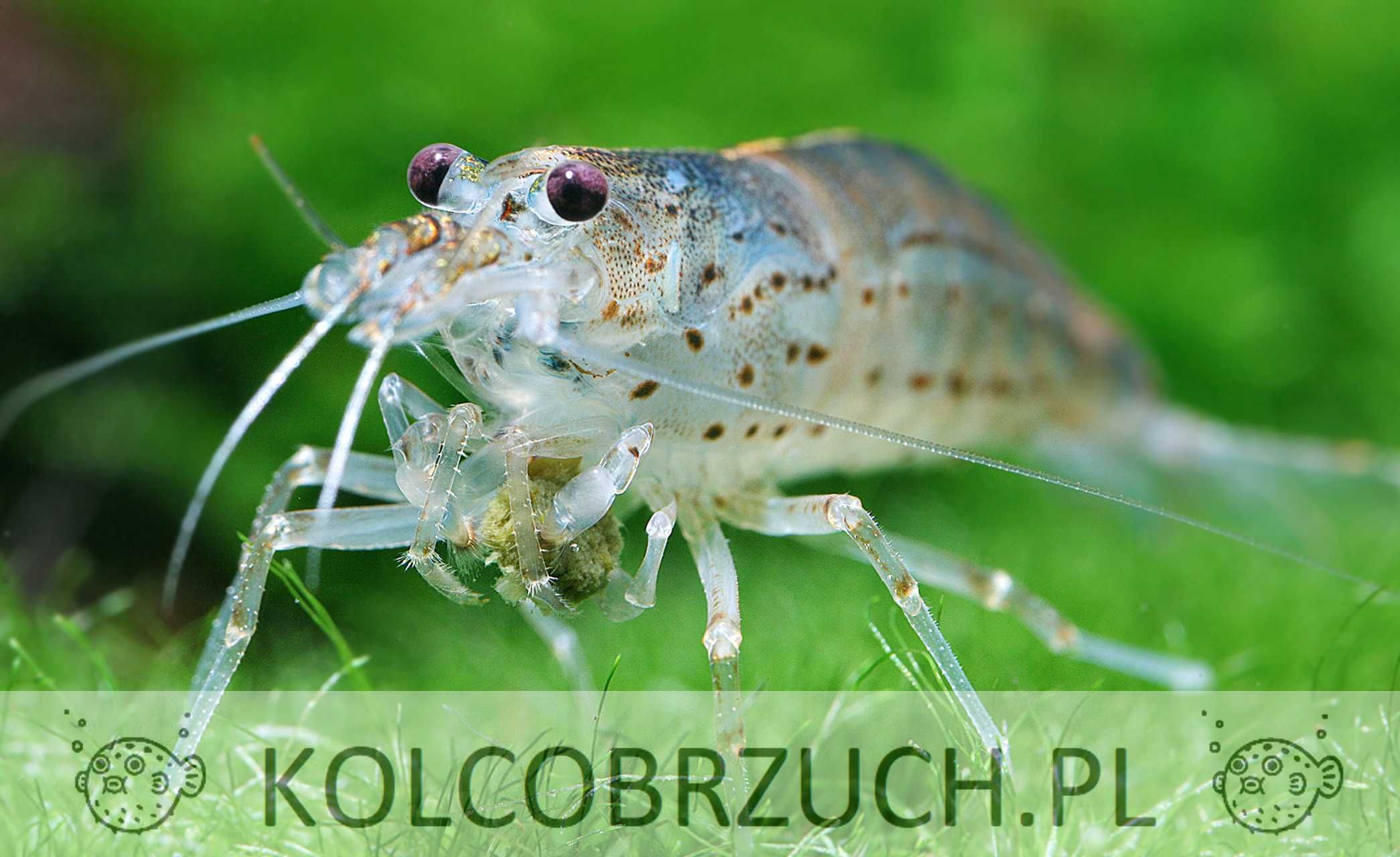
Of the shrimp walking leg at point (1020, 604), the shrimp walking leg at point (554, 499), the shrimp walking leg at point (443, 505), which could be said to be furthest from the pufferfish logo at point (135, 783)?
the shrimp walking leg at point (1020, 604)

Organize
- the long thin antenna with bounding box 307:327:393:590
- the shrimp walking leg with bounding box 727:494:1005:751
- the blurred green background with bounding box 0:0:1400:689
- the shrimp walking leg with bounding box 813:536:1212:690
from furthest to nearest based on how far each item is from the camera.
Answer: the blurred green background with bounding box 0:0:1400:689
the shrimp walking leg with bounding box 813:536:1212:690
the shrimp walking leg with bounding box 727:494:1005:751
the long thin antenna with bounding box 307:327:393:590

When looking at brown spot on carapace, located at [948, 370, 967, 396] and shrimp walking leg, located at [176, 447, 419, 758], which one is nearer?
shrimp walking leg, located at [176, 447, 419, 758]

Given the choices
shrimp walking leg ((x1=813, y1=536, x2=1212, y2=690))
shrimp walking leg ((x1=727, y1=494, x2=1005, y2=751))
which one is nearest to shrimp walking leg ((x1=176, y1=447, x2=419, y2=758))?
shrimp walking leg ((x1=727, y1=494, x2=1005, y2=751))

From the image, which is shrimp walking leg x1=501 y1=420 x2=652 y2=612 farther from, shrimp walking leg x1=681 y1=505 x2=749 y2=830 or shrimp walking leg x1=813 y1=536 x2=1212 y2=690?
shrimp walking leg x1=813 y1=536 x2=1212 y2=690

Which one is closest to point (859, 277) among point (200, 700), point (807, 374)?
point (807, 374)

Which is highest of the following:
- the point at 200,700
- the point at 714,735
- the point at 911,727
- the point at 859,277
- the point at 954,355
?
the point at 954,355

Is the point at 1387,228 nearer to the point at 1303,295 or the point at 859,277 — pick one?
the point at 1303,295

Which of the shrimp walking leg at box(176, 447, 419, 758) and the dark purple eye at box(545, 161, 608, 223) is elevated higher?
the dark purple eye at box(545, 161, 608, 223)
